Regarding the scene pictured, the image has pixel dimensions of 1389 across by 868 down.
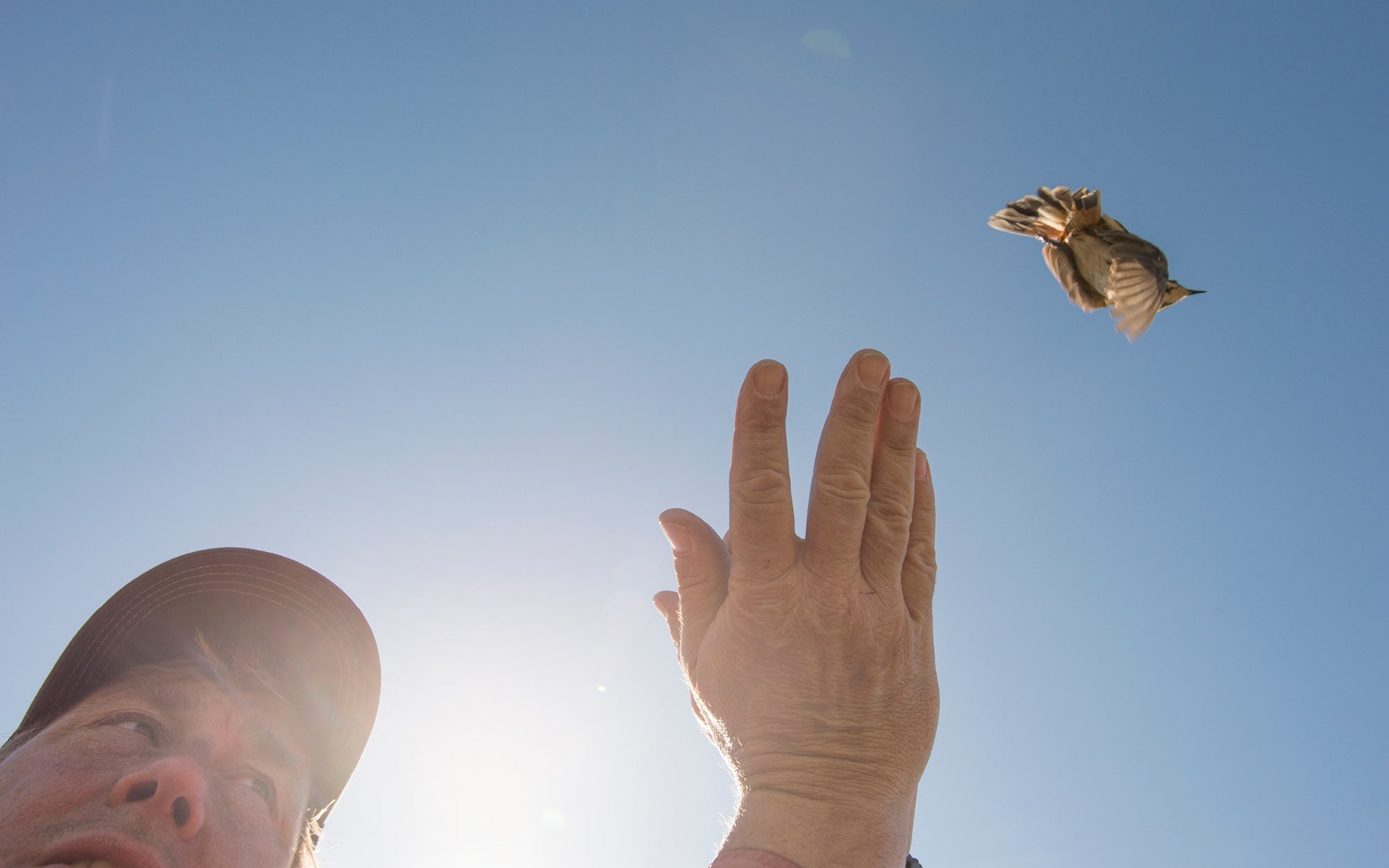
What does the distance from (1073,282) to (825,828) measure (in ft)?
19.2

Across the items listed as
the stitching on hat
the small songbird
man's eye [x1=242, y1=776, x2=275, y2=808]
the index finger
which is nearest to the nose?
man's eye [x1=242, y1=776, x2=275, y2=808]

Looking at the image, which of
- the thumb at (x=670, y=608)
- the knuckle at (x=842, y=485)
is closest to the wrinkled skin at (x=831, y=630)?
the knuckle at (x=842, y=485)

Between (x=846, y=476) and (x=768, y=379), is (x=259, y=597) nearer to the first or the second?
(x=768, y=379)

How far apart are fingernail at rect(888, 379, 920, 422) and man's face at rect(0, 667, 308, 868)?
79.8 inches

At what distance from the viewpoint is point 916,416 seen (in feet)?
6.35

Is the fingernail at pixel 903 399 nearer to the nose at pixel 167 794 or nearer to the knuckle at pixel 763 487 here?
the knuckle at pixel 763 487

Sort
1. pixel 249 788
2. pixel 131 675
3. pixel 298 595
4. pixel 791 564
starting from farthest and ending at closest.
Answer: pixel 298 595 < pixel 131 675 < pixel 249 788 < pixel 791 564

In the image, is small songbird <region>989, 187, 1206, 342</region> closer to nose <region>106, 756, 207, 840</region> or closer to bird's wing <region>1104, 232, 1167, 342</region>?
bird's wing <region>1104, 232, 1167, 342</region>

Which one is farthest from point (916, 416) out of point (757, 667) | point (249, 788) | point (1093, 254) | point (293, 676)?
point (1093, 254)

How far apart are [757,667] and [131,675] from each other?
2.10 m

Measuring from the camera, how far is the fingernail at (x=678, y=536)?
2.05 m

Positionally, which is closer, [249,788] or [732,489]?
[732,489]

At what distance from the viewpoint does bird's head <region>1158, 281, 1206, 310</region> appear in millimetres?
6270

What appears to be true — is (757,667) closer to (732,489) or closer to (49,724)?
(732,489)
